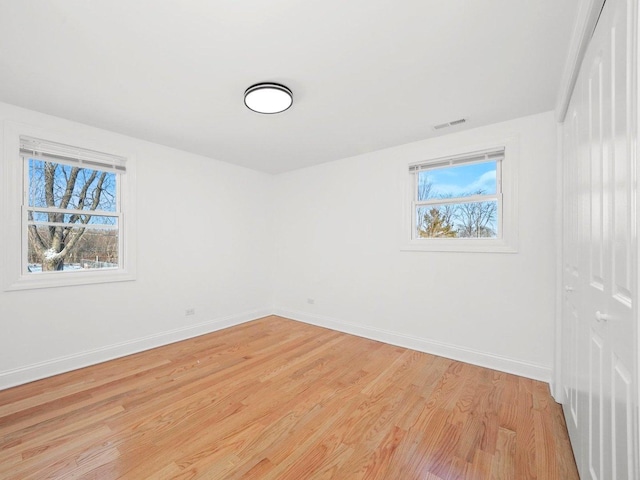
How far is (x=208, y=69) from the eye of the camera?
1.96 m

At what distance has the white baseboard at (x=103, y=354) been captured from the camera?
247 centimetres

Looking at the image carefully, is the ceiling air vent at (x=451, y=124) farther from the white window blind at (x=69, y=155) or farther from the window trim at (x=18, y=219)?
the window trim at (x=18, y=219)

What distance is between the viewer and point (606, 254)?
105cm

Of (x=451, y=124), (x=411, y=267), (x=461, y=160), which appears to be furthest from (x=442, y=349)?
(x=451, y=124)

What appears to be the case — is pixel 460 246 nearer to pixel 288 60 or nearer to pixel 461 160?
pixel 461 160

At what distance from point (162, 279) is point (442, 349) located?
3449 mm

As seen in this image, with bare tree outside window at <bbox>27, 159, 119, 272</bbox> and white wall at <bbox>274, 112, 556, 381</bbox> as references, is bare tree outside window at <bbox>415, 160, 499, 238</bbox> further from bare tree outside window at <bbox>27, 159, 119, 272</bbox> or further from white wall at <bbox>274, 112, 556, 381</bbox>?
bare tree outside window at <bbox>27, 159, 119, 272</bbox>

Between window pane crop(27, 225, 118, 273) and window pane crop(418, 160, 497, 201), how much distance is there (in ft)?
12.2

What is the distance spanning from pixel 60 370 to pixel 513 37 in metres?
4.55

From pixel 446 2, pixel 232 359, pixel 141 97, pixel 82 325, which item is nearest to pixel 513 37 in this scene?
pixel 446 2

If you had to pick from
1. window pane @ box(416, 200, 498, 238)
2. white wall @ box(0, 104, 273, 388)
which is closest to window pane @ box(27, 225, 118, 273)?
white wall @ box(0, 104, 273, 388)

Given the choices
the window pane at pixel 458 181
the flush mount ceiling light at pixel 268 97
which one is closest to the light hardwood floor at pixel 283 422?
the window pane at pixel 458 181

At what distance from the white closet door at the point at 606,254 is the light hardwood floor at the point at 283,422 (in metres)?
0.50

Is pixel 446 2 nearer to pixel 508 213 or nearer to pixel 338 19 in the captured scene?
pixel 338 19
